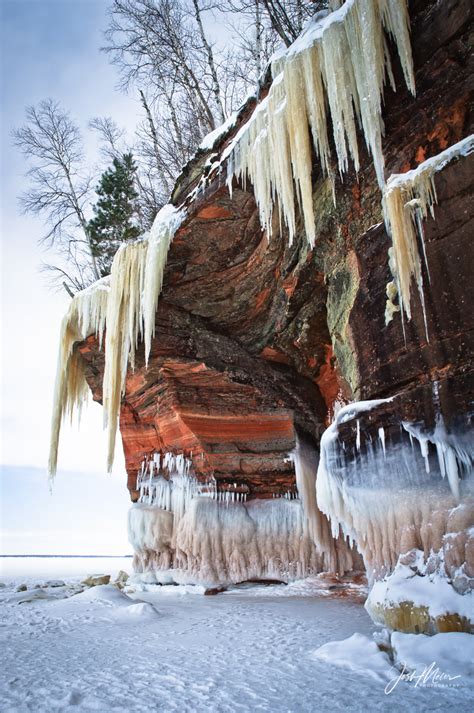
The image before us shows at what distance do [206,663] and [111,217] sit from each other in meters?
9.79

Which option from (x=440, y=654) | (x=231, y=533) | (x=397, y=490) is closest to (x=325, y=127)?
(x=397, y=490)

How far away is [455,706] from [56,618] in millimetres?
3738

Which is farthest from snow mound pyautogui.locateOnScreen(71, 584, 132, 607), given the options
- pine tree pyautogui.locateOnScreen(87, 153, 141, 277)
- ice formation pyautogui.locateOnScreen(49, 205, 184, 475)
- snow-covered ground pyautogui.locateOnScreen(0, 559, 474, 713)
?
pine tree pyautogui.locateOnScreen(87, 153, 141, 277)

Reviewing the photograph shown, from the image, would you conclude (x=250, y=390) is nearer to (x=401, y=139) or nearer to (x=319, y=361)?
(x=319, y=361)

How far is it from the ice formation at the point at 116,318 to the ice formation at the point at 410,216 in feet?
10.5

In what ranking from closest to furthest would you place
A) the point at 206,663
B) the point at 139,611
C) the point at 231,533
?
Result: the point at 206,663
the point at 139,611
the point at 231,533

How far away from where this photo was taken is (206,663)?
8.84 feet

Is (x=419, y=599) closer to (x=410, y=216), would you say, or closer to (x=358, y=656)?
(x=358, y=656)

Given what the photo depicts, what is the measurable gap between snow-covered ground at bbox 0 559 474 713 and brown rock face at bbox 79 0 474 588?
0.98m

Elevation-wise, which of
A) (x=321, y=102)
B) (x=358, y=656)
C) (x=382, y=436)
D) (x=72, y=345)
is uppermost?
(x=321, y=102)

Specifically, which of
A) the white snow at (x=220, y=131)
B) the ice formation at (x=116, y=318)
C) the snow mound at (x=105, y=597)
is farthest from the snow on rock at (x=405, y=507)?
the white snow at (x=220, y=131)

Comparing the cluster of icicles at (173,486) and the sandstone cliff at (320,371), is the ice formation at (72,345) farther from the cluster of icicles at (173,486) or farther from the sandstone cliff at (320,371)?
the cluster of icicles at (173,486)

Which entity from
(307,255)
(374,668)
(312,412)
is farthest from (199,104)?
(374,668)

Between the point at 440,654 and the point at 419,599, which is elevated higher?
the point at 419,599
